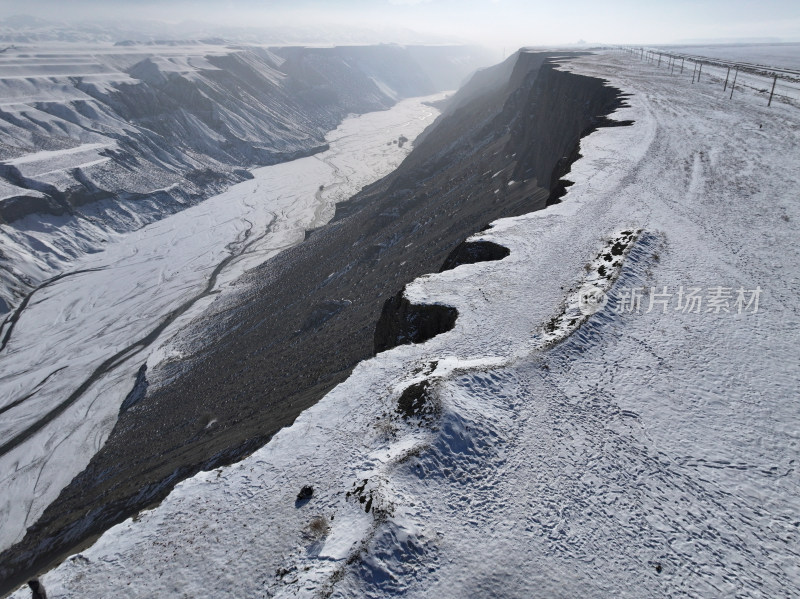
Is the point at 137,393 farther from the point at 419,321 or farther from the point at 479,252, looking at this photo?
the point at 479,252

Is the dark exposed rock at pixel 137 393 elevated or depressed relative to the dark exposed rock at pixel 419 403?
depressed

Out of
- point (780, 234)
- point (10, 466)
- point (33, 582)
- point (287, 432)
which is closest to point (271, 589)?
point (287, 432)

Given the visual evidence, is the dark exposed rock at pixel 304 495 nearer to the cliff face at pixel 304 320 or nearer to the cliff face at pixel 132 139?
the cliff face at pixel 304 320

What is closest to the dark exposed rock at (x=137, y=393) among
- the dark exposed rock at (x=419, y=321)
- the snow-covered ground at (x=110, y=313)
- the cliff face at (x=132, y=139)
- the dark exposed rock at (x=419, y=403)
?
the snow-covered ground at (x=110, y=313)

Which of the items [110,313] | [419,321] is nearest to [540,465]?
[419,321]

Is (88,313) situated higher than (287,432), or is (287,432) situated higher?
(287,432)

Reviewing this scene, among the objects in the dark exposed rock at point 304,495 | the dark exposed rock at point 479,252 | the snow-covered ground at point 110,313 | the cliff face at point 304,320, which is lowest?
the snow-covered ground at point 110,313

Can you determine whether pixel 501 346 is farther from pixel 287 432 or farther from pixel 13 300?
pixel 13 300
